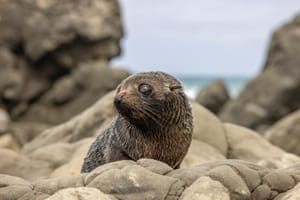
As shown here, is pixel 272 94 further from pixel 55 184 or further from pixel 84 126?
pixel 55 184

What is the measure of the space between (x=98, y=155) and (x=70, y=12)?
2272 centimetres

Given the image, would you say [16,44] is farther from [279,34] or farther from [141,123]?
[141,123]

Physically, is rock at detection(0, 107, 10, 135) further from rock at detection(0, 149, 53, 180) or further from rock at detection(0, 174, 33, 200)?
rock at detection(0, 174, 33, 200)

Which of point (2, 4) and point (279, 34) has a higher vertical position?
point (2, 4)

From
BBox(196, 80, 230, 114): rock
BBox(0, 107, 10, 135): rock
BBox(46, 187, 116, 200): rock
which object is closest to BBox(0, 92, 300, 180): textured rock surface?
BBox(46, 187, 116, 200): rock

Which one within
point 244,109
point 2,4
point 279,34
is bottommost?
point 244,109

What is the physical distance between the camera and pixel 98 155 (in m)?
8.88

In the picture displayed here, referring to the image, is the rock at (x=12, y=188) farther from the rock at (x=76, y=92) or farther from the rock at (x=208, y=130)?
the rock at (x=76, y=92)

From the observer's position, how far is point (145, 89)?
7.82m

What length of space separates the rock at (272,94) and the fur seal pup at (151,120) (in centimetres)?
1767

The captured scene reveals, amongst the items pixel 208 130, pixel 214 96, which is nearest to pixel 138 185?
pixel 208 130

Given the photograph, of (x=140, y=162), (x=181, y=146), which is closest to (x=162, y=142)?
(x=181, y=146)

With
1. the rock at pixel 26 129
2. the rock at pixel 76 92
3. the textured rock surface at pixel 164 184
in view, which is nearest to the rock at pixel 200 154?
the textured rock surface at pixel 164 184

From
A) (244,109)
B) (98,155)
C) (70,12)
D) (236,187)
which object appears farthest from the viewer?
(70,12)
